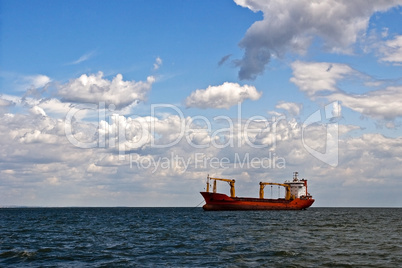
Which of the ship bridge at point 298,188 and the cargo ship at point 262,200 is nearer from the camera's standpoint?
the cargo ship at point 262,200

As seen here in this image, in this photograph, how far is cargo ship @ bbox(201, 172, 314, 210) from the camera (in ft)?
338

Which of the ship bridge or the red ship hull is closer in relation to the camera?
the red ship hull

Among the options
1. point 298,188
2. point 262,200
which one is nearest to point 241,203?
point 262,200

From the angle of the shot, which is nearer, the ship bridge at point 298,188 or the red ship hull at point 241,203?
the red ship hull at point 241,203

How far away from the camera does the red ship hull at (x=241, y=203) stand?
10275 cm

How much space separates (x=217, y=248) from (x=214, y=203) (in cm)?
7256

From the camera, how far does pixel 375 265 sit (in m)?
24.5

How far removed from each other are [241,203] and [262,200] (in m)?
6.57

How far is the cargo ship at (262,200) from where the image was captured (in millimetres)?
103125

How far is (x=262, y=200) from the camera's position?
108 m

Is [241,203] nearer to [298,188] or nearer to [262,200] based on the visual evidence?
[262,200]

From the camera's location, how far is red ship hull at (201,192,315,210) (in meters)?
103

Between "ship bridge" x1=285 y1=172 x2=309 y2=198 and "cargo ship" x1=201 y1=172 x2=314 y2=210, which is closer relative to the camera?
"cargo ship" x1=201 y1=172 x2=314 y2=210

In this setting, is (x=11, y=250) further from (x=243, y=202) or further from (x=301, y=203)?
(x=301, y=203)
